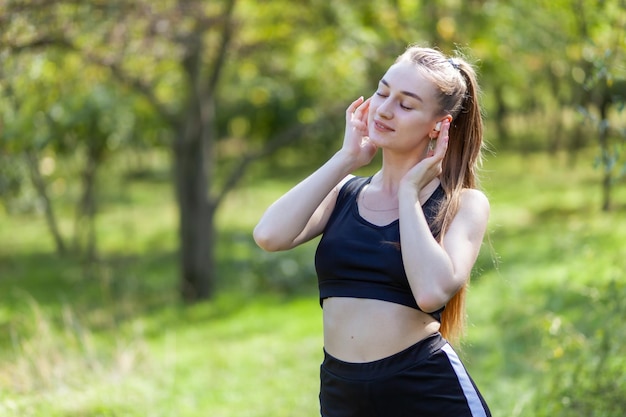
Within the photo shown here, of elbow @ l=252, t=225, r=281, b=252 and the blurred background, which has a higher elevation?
elbow @ l=252, t=225, r=281, b=252

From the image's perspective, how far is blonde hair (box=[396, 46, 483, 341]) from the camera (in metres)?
2.36

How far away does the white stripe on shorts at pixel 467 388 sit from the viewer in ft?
7.51

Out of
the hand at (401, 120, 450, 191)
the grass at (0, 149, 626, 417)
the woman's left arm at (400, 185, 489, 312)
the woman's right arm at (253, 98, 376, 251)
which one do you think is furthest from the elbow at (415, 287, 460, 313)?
the grass at (0, 149, 626, 417)

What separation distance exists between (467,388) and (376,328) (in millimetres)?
282

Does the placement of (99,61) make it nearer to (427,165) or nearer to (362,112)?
(362,112)

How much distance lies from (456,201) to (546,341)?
251 centimetres

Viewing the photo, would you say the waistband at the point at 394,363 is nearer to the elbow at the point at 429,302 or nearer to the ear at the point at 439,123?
the elbow at the point at 429,302

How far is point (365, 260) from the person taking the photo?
7.52ft

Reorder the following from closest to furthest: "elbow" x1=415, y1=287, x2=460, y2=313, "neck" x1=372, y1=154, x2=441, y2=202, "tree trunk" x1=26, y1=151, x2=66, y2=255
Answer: "elbow" x1=415, y1=287, x2=460, y2=313, "neck" x1=372, y1=154, x2=441, y2=202, "tree trunk" x1=26, y1=151, x2=66, y2=255

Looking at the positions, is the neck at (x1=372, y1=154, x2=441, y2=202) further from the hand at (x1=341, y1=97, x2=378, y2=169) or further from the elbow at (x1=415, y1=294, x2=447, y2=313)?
the elbow at (x1=415, y1=294, x2=447, y2=313)

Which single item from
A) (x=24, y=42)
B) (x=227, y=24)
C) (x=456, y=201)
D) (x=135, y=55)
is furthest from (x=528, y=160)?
(x=456, y=201)

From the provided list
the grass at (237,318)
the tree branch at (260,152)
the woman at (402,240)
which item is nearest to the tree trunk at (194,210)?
the tree branch at (260,152)

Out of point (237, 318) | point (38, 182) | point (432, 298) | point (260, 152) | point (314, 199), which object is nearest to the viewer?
point (432, 298)

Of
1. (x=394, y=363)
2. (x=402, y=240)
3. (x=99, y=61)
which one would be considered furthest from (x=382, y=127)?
(x=99, y=61)
